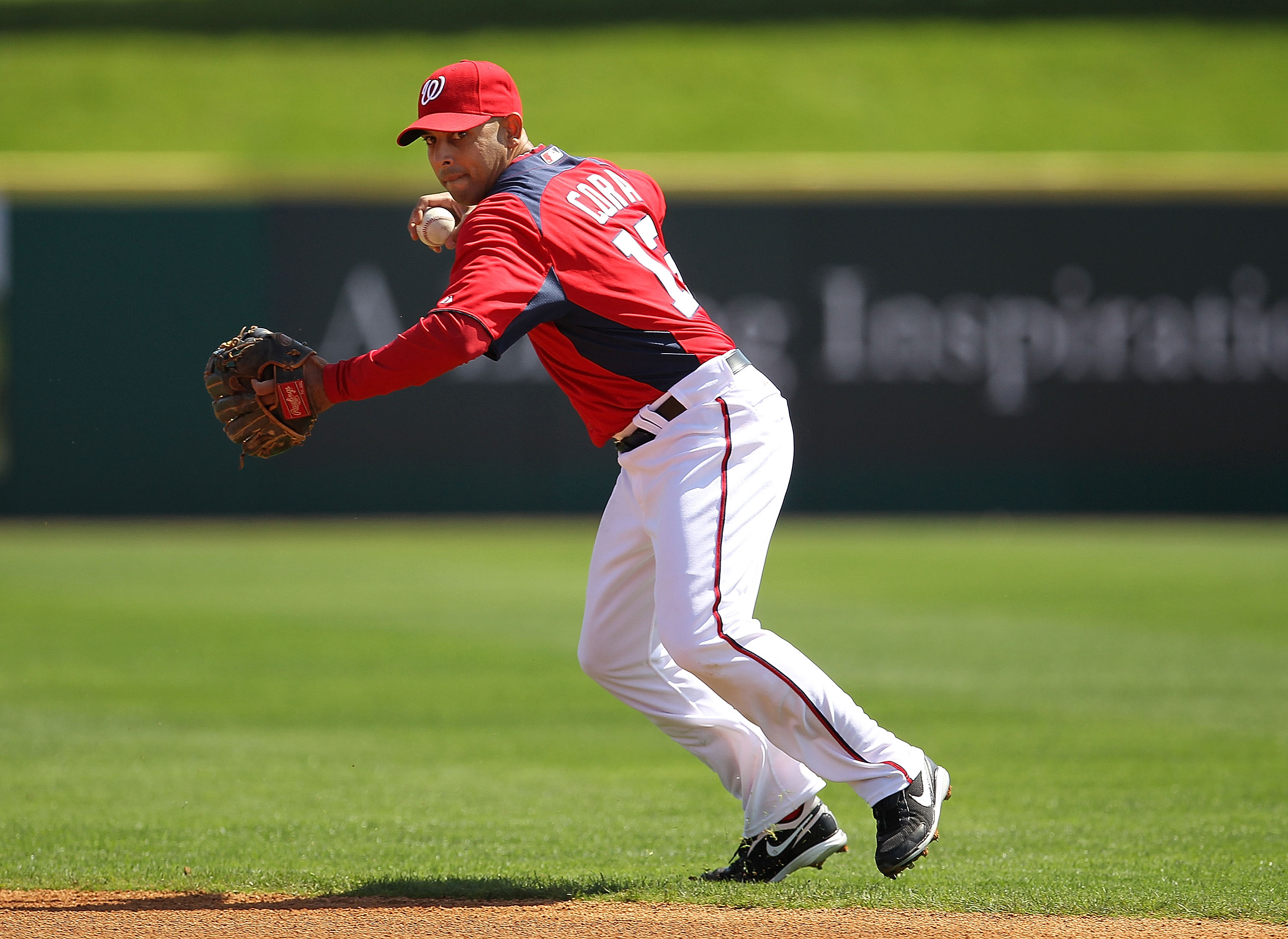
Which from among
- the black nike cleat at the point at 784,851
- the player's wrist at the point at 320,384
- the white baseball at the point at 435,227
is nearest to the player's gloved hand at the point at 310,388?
the player's wrist at the point at 320,384

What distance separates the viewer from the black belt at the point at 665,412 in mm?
4188

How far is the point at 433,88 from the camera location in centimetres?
426

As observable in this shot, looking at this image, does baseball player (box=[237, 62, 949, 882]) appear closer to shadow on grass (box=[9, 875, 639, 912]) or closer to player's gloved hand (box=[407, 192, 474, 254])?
player's gloved hand (box=[407, 192, 474, 254])

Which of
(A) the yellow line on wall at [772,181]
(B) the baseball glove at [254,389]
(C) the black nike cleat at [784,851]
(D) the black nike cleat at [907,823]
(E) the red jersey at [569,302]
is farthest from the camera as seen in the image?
(A) the yellow line on wall at [772,181]

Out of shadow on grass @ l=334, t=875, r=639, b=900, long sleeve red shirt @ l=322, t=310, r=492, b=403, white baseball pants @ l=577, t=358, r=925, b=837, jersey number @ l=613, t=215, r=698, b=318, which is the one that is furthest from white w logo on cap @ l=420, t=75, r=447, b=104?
shadow on grass @ l=334, t=875, r=639, b=900

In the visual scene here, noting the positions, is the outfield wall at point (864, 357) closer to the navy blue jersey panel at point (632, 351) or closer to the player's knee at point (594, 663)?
the player's knee at point (594, 663)

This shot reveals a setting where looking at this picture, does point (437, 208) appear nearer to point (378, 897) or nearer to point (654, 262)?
point (654, 262)

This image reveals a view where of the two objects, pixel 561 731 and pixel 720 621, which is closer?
pixel 720 621

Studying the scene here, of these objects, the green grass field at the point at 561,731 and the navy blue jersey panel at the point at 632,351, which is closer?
the navy blue jersey panel at the point at 632,351

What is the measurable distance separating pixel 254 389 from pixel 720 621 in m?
1.37

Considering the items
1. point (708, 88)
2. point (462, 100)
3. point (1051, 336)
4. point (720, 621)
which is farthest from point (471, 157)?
point (708, 88)

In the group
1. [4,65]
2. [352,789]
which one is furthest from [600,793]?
[4,65]

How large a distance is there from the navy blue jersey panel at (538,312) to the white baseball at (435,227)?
0.57 meters

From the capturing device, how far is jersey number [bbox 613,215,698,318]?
13.9 feet
